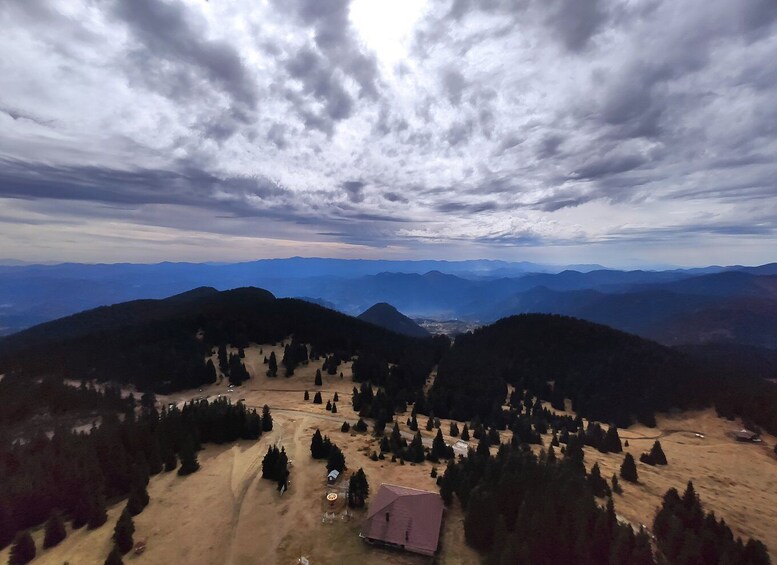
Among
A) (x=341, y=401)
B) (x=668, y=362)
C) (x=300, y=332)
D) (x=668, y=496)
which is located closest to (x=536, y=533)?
(x=668, y=496)

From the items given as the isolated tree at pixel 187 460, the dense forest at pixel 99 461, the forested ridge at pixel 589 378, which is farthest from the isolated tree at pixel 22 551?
the forested ridge at pixel 589 378

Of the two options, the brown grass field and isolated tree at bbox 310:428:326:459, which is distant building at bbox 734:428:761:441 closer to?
the brown grass field

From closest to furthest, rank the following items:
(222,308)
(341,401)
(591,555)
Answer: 1. (591,555)
2. (341,401)
3. (222,308)

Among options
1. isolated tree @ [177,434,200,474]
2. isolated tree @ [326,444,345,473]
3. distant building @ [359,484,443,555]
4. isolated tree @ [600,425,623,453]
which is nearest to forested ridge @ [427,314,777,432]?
isolated tree @ [600,425,623,453]

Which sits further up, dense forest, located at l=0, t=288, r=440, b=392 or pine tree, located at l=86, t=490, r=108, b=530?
pine tree, located at l=86, t=490, r=108, b=530

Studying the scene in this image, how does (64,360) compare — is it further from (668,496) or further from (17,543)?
(668,496)

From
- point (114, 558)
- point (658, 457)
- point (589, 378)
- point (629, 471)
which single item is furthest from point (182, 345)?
point (589, 378)
